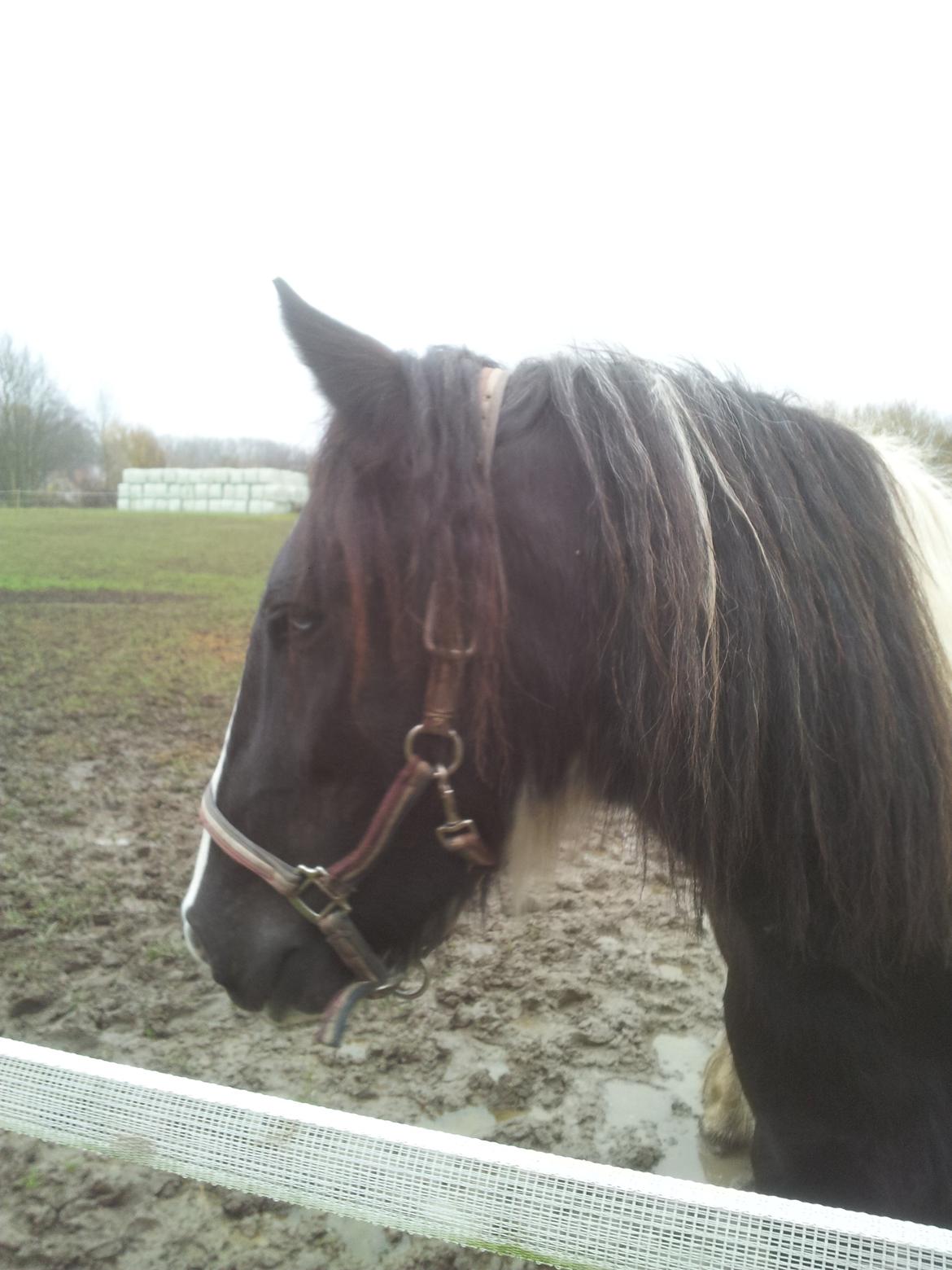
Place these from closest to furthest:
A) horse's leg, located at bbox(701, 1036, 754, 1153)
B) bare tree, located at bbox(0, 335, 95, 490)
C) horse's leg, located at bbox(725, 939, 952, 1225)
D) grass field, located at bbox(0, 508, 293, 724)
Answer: horse's leg, located at bbox(725, 939, 952, 1225)
horse's leg, located at bbox(701, 1036, 754, 1153)
bare tree, located at bbox(0, 335, 95, 490)
grass field, located at bbox(0, 508, 293, 724)

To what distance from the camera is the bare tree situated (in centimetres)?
289

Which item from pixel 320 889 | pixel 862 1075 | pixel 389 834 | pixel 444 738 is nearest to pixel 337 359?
pixel 444 738

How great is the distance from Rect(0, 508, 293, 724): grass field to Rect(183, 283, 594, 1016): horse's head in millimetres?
1830

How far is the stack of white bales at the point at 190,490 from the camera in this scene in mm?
3049

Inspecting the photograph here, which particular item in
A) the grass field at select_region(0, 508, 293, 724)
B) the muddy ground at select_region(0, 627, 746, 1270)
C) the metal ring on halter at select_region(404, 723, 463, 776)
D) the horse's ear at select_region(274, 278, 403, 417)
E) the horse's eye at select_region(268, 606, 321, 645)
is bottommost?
the muddy ground at select_region(0, 627, 746, 1270)

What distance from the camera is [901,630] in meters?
0.97

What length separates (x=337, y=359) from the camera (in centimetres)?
96

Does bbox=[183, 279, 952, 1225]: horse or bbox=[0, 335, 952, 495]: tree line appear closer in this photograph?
bbox=[183, 279, 952, 1225]: horse

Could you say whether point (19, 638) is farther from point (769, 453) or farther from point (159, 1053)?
point (769, 453)

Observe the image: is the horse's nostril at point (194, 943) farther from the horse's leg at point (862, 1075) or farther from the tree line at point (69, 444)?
the tree line at point (69, 444)

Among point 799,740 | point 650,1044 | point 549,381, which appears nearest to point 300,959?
point 799,740

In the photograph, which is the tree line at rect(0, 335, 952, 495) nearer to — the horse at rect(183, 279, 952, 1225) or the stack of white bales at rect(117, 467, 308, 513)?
the stack of white bales at rect(117, 467, 308, 513)

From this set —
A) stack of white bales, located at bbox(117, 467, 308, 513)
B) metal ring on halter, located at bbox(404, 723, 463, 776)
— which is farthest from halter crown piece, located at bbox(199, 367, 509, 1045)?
stack of white bales, located at bbox(117, 467, 308, 513)

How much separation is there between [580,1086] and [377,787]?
1.59 meters
